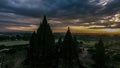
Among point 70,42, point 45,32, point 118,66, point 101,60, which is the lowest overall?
point 118,66

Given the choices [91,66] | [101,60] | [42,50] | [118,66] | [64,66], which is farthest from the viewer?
[118,66]

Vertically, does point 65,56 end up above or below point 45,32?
below

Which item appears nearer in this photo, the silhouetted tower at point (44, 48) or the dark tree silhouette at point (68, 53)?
the silhouetted tower at point (44, 48)

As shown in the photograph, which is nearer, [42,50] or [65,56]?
[42,50]

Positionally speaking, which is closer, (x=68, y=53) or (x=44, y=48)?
(x=44, y=48)

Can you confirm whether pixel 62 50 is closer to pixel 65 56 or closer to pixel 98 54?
pixel 65 56

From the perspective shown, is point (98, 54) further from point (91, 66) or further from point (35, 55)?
point (35, 55)

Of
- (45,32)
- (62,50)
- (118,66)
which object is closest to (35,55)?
(45,32)

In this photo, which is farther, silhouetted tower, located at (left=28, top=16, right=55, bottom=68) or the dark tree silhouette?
the dark tree silhouette

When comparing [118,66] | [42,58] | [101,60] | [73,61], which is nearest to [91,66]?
[101,60]

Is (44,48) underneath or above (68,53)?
above

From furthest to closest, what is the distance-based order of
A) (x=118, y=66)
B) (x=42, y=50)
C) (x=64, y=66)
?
(x=118, y=66)
(x=64, y=66)
(x=42, y=50)
